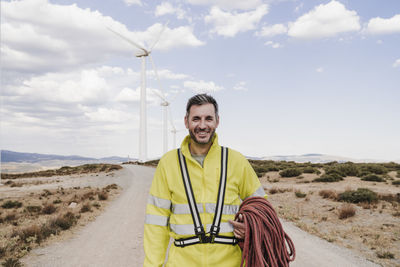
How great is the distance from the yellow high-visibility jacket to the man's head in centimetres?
13

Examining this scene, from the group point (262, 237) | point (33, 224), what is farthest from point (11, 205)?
point (262, 237)

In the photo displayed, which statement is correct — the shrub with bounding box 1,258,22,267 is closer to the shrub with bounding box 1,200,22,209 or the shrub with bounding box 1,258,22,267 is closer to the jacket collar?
the jacket collar

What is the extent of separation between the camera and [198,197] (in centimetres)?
240

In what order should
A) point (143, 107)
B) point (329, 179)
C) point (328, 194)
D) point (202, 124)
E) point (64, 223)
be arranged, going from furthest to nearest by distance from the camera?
1. point (143, 107)
2. point (329, 179)
3. point (328, 194)
4. point (64, 223)
5. point (202, 124)

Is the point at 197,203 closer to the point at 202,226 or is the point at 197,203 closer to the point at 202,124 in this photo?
the point at 202,226

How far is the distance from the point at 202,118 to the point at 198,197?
672 millimetres

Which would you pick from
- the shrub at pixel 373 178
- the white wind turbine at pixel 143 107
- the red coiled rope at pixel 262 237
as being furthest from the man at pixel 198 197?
the white wind turbine at pixel 143 107

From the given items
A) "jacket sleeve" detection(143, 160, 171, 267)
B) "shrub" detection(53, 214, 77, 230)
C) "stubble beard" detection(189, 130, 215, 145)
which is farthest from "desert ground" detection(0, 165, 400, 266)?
"stubble beard" detection(189, 130, 215, 145)

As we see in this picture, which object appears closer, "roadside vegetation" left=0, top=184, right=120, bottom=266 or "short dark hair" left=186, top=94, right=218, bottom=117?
"short dark hair" left=186, top=94, right=218, bottom=117

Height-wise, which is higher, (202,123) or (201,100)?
(201,100)

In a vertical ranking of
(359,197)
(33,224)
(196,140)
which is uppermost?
(196,140)

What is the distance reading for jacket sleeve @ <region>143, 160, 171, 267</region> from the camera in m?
2.43

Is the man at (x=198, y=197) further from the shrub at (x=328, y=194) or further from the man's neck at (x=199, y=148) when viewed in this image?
the shrub at (x=328, y=194)

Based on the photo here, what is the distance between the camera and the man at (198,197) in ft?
7.69
